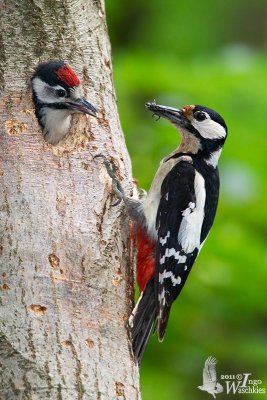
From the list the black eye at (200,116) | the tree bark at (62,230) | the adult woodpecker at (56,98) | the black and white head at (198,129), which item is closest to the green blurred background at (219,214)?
the black and white head at (198,129)

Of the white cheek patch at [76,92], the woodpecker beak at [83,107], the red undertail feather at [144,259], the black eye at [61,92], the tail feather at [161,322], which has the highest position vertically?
the black eye at [61,92]

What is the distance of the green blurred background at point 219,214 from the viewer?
6.50 metres

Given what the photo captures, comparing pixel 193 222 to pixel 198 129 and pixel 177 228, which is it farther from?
pixel 198 129

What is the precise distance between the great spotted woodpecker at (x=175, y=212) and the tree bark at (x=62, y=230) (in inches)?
10.7

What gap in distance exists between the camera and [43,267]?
181 inches

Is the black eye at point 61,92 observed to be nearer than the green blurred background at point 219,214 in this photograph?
Yes

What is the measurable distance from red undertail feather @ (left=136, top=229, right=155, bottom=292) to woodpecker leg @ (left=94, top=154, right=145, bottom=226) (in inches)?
3.7

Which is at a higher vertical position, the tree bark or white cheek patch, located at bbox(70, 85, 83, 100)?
white cheek patch, located at bbox(70, 85, 83, 100)

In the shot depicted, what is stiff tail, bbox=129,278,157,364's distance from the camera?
16.3 feet

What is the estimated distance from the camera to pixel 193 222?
562 centimetres

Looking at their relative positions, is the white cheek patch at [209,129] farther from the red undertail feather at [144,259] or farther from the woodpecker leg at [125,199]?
the red undertail feather at [144,259]

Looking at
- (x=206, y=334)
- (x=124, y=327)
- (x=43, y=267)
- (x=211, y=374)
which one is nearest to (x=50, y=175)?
(x=43, y=267)

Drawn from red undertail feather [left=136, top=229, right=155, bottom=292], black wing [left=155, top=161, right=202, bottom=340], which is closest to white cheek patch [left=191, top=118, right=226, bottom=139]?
black wing [left=155, top=161, right=202, bottom=340]

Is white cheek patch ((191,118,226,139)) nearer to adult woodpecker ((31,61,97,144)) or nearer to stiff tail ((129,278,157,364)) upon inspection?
adult woodpecker ((31,61,97,144))
